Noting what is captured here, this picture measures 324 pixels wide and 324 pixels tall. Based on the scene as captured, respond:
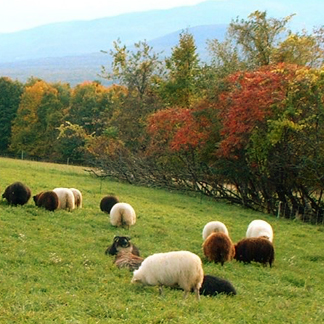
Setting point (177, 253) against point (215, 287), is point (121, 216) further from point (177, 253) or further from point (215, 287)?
point (177, 253)

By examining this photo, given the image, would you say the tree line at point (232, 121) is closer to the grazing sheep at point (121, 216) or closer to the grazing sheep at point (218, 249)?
the grazing sheep at point (121, 216)

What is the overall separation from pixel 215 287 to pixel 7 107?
68819mm

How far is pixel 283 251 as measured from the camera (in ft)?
56.9

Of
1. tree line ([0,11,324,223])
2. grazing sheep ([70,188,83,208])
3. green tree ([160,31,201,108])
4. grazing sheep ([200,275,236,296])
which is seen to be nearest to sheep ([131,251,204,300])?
grazing sheep ([200,275,236,296])

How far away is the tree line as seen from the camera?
28.6m

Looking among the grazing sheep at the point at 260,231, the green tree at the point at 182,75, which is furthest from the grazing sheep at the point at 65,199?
the green tree at the point at 182,75

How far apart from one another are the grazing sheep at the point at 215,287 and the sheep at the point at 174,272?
17.3 inches

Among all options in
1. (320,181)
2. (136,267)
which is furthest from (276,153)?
(136,267)

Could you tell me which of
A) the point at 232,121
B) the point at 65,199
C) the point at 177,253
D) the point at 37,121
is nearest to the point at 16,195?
the point at 65,199

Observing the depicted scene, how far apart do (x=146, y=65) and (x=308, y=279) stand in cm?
3663

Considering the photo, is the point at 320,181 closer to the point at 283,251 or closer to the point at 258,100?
the point at 258,100

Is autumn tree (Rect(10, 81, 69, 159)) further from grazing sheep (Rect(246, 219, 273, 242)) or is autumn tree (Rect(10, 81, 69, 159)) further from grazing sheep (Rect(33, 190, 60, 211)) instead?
grazing sheep (Rect(246, 219, 273, 242))

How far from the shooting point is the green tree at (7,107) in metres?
74.7

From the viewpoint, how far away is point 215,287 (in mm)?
10758
